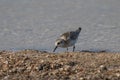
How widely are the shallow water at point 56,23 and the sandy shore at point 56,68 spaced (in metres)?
2.80

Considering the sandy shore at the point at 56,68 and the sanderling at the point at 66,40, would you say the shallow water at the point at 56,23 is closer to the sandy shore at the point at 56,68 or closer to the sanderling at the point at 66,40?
the sanderling at the point at 66,40

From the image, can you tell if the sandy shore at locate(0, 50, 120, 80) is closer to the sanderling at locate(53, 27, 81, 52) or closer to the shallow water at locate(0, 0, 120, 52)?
the sanderling at locate(53, 27, 81, 52)

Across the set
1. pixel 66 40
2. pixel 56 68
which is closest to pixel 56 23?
pixel 66 40

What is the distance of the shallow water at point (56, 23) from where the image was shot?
37.3 ft

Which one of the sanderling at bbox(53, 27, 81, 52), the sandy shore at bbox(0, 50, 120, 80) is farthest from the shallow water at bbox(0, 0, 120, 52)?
the sandy shore at bbox(0, 50, 120, 80)

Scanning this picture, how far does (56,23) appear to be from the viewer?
13141 millimetres

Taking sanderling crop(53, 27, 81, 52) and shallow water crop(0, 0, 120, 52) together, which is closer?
sanderling crop(53, 27, 81, 52)

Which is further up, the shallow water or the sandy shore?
the shallow water

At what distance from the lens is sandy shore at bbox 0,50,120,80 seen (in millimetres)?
7059

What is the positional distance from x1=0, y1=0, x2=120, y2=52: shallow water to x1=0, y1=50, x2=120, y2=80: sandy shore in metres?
2.80

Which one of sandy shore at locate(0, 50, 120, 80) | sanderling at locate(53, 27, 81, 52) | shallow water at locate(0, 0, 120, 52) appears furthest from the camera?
shallow water at locate(0, 0, 120, 52)

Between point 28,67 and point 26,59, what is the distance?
0.41m

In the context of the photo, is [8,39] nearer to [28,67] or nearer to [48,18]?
[48,18]

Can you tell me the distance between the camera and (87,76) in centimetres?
699
